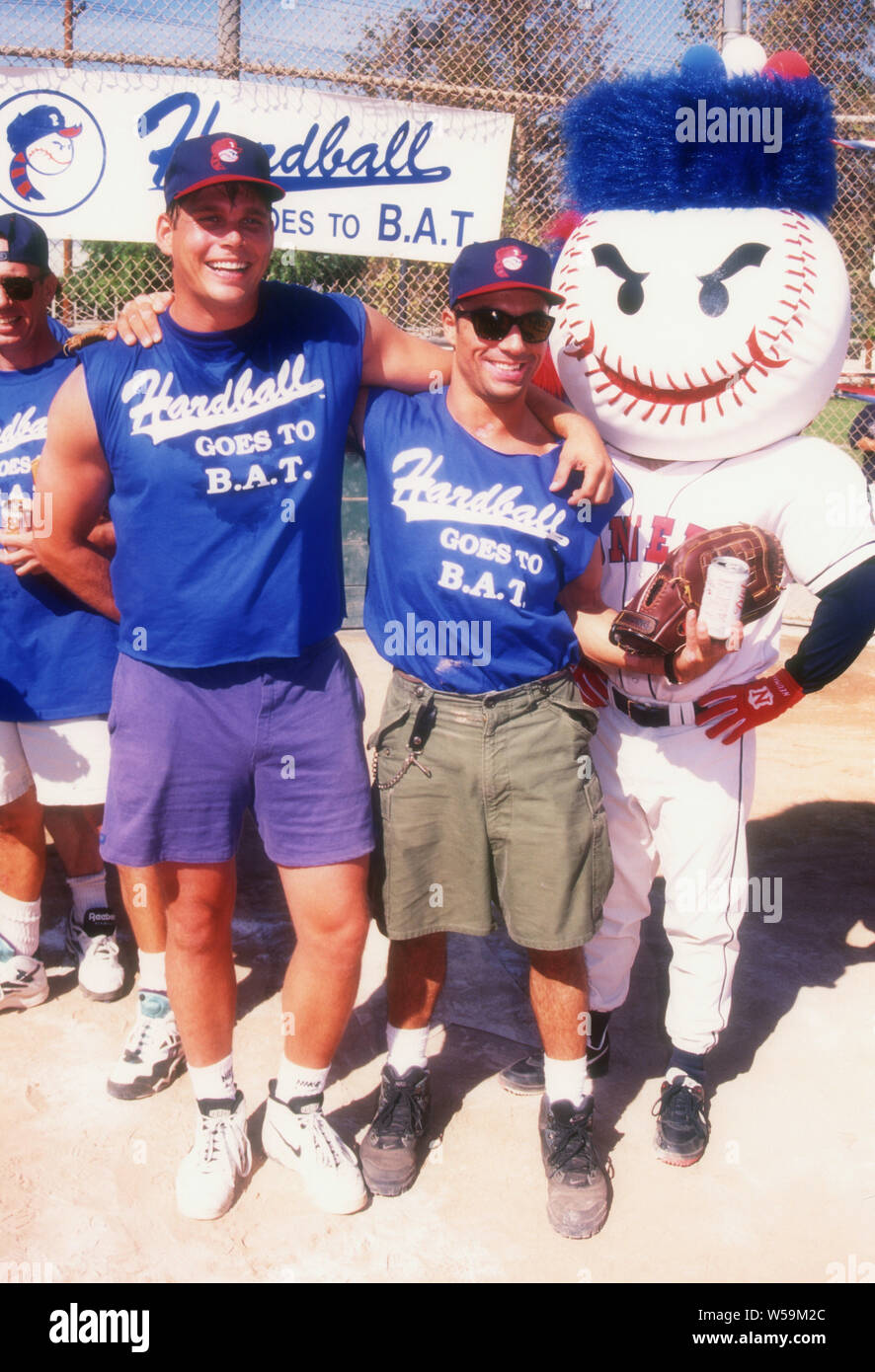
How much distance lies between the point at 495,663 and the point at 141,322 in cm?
100

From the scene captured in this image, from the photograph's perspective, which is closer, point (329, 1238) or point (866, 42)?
point (329, 1238)

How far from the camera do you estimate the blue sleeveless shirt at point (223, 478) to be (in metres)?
2.26

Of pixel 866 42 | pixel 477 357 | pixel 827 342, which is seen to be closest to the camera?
pixel 477 357

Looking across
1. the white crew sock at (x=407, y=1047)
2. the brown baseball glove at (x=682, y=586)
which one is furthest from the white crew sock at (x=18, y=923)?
the brown baseball glove at (x=682, y=586)

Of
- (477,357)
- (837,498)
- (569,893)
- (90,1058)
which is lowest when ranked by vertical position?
(90,1058)

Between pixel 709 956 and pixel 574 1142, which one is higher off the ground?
pixel 709 956

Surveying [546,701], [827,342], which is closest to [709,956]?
[546,701]

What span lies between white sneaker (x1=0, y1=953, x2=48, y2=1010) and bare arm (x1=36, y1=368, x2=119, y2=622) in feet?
4.00

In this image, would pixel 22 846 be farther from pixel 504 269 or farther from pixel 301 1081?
pixel 504 269
